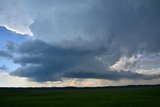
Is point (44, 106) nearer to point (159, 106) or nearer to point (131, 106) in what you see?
point (131, 106)

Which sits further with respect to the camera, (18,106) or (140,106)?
(18,106)

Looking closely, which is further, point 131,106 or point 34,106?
point 34,106

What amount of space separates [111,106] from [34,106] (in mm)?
14268

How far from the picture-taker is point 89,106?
4572 cm

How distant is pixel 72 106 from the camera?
4794 centimetres

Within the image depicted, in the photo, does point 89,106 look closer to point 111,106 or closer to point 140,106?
point 111,106

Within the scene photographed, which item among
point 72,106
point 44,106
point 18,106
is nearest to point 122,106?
point 72,106

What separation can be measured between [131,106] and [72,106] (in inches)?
415

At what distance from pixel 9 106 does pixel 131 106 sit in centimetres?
2187

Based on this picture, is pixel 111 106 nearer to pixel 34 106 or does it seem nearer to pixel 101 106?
pixel 101 106

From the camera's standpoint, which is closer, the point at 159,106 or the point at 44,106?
the point at 159,106

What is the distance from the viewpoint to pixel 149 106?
44.8m

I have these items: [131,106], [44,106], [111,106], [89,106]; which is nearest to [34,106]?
[44,106]

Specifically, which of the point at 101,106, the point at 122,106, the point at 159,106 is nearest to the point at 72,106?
the point at 101,106
